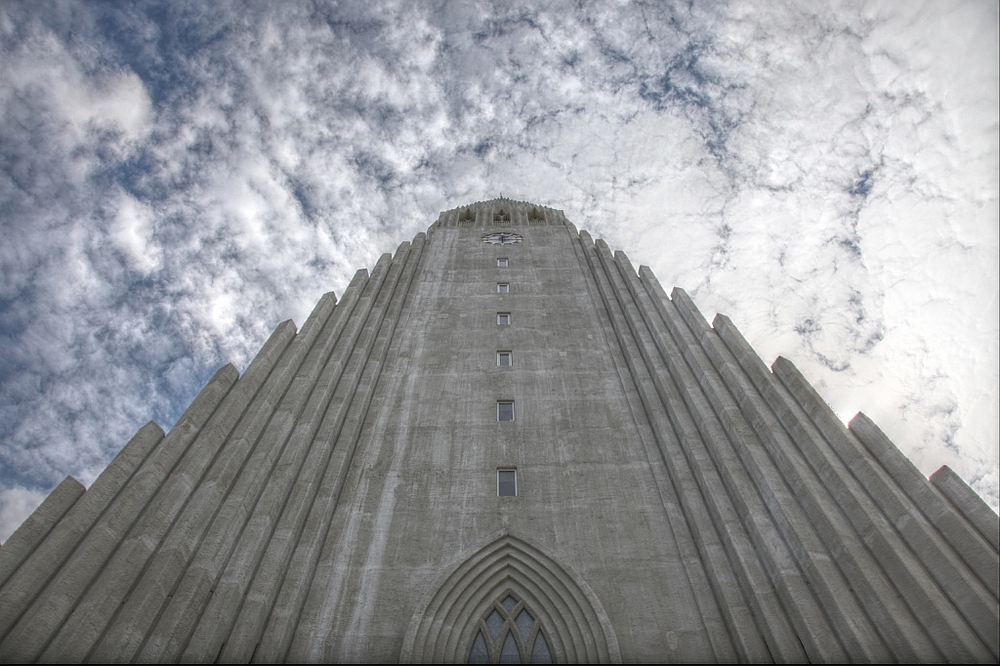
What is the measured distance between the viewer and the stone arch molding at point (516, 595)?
42.3 feet

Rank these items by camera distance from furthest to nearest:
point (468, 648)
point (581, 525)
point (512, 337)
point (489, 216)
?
point (489, 216) < point (512, 337) < point (581, 525) < point (468, 648)

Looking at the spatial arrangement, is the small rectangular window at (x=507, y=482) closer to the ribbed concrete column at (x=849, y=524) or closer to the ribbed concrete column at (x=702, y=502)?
the ribbed concrete column at (x=702, y=502)

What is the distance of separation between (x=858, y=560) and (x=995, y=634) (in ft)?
7.73

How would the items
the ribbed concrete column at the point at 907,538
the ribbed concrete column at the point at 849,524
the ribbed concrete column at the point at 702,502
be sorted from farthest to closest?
the ribbed concrete column at the point at 702,502, the ribbed concrete column at the point at 849,524, the ribbed concrete column at the point at 907,538

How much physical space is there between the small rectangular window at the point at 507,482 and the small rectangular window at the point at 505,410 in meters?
2.40

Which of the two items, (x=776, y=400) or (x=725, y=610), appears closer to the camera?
(x=725, y=610)

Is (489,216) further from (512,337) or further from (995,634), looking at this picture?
(995,634)

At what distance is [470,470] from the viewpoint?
57.3 feet

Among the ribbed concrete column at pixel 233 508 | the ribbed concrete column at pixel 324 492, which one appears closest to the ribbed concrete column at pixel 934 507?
the ribbed concrete column at pixel 324 492

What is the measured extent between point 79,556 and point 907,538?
1589 centimetres

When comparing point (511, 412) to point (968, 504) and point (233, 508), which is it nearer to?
point (233, 508)

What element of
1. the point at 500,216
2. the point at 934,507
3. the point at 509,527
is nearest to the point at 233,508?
the point at 509,527

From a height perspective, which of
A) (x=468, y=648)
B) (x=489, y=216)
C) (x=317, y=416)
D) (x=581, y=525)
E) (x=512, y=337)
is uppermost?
(x=489, y=216)

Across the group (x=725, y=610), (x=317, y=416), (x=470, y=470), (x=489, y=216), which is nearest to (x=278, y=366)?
(x=317, y=416)
